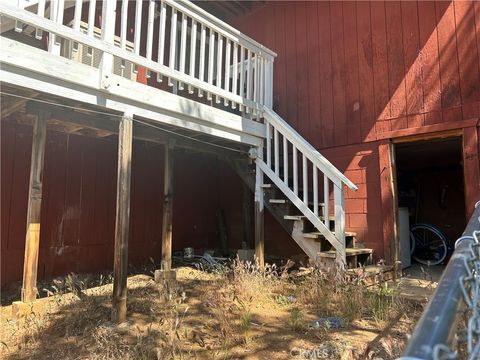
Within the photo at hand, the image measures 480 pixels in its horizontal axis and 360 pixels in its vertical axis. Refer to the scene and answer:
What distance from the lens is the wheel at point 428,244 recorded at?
689cm

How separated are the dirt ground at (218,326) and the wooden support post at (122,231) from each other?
0.19m

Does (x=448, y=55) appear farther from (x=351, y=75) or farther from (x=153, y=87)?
(x=153, y=87)

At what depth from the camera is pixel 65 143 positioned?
5.57 m

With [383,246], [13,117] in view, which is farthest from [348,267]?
[13,117]

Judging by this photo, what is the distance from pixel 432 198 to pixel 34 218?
8.29m

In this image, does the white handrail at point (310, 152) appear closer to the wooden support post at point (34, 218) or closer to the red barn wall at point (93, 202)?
the red barn wall at point (93, 202)

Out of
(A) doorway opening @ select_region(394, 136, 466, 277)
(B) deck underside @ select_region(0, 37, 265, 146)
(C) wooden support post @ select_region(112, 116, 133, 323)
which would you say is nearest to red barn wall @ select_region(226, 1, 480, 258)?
(A) doorway opening @ select_region(394, 136, 466, 277)

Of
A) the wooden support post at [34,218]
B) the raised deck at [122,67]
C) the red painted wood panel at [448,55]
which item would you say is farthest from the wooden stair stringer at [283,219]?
the wooden support post at [34,218]

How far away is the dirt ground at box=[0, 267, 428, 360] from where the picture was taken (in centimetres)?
286

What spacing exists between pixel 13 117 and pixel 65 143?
113 cm

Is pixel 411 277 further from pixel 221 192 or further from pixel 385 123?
pixel 221 192

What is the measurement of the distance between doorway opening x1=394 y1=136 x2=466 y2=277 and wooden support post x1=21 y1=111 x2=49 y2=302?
540cm

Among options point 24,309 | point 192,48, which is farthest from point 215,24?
point 24,309

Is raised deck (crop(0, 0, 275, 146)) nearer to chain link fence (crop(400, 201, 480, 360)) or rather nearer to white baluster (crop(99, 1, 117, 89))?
white baluster (crop(99, 1, 117, 89))
